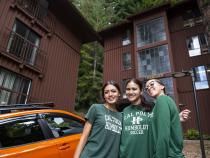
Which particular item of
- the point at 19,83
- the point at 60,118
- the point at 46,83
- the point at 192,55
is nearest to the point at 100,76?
the point at 192,55

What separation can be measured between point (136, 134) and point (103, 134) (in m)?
0.39

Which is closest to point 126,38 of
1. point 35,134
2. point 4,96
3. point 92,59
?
point 92,59

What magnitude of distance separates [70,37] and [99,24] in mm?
17741

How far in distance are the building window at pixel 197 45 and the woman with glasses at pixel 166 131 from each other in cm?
1661

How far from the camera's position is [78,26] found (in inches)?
639

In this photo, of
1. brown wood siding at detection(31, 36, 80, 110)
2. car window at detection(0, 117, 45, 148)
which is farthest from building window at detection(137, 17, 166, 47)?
car window at detection(0, 117, 45, 148)

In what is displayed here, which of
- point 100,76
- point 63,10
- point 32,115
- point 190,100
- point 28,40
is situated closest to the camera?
point 32,115

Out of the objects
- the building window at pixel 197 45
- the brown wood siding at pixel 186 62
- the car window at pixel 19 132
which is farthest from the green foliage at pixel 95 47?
the car window at pixel 19 132

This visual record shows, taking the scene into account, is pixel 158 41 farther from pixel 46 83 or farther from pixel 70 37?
pixel 46 83

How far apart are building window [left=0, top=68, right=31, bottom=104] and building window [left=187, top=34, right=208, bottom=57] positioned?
1379 cm

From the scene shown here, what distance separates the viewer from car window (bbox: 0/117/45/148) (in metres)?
2.90

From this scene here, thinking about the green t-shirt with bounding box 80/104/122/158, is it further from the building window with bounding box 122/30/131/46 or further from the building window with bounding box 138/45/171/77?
the building window with bounding box 122/30/131/46

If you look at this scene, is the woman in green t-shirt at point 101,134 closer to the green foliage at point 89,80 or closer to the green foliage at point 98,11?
the green foliage at point 89,80

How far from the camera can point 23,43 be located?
11.0 meters
